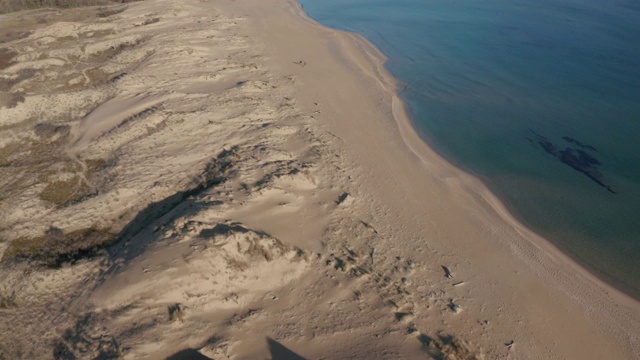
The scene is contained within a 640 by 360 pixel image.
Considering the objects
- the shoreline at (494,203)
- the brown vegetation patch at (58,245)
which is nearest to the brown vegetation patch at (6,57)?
the brown vegetation patch at (58,245)

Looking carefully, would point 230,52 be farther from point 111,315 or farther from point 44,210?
point 111,315

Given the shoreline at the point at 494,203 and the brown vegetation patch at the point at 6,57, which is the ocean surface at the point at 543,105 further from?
the brown vegetation patch at the point at 6,57

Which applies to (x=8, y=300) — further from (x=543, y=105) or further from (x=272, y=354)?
(x=543, y=105)

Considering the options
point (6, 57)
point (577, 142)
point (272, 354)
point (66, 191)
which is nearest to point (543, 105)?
point (577, 142)

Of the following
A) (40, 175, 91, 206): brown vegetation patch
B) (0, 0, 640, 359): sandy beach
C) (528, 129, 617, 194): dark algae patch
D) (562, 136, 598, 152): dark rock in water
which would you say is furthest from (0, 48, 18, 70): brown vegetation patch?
(562, 136, 598, 152): dark rock in water

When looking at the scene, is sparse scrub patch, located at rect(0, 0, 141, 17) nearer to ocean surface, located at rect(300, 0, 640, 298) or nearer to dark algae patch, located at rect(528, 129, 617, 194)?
ocean surface, located at rect(300, 0, 640, 298)
